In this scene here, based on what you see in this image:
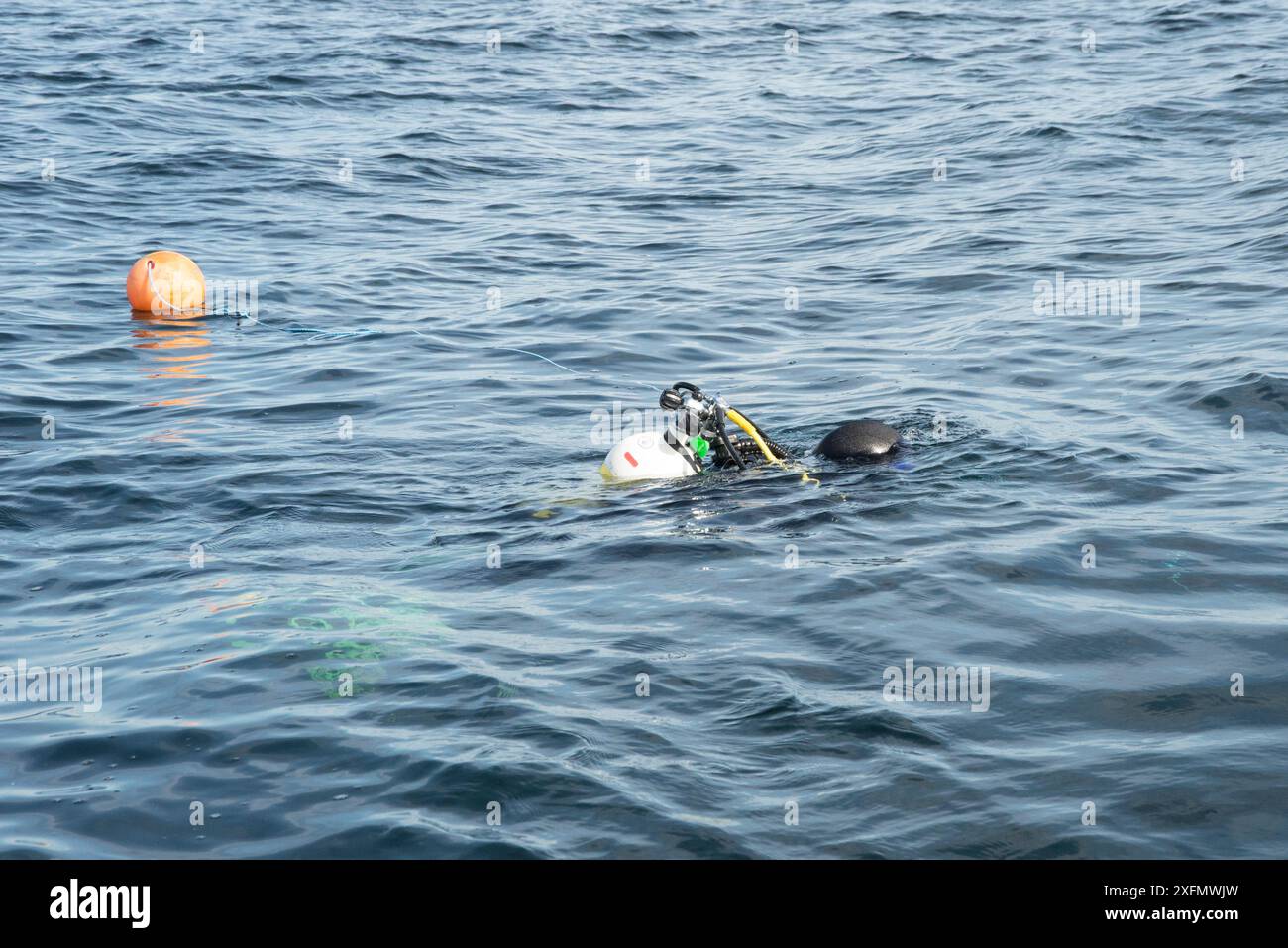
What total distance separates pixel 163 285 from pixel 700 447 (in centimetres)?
798

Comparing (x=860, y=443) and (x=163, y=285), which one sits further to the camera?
(x=163, y=285)

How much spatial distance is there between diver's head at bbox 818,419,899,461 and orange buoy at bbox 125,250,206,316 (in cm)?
844

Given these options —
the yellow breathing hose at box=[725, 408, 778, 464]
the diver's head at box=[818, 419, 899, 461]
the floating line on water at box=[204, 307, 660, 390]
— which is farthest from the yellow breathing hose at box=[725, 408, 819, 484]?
the floating line on water at box=[204, 307, 660, 390]

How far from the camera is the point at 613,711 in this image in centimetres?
668

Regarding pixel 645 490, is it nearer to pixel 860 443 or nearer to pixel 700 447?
pixel 700 447

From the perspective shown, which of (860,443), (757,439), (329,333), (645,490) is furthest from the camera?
(329,333)

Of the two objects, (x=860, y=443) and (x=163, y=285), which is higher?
(x=163, y=285)

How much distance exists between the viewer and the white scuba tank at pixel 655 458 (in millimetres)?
9805

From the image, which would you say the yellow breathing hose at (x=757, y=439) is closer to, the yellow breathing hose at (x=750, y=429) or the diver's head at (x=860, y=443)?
the yellow breathing hose at (x=750, y=429)

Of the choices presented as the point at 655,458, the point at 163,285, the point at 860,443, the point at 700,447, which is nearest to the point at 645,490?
the point at 655,458

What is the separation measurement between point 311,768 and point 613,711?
1430 mm

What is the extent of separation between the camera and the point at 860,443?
9.90 metres

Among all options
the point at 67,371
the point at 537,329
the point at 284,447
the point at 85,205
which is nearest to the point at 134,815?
the point at 284,447
